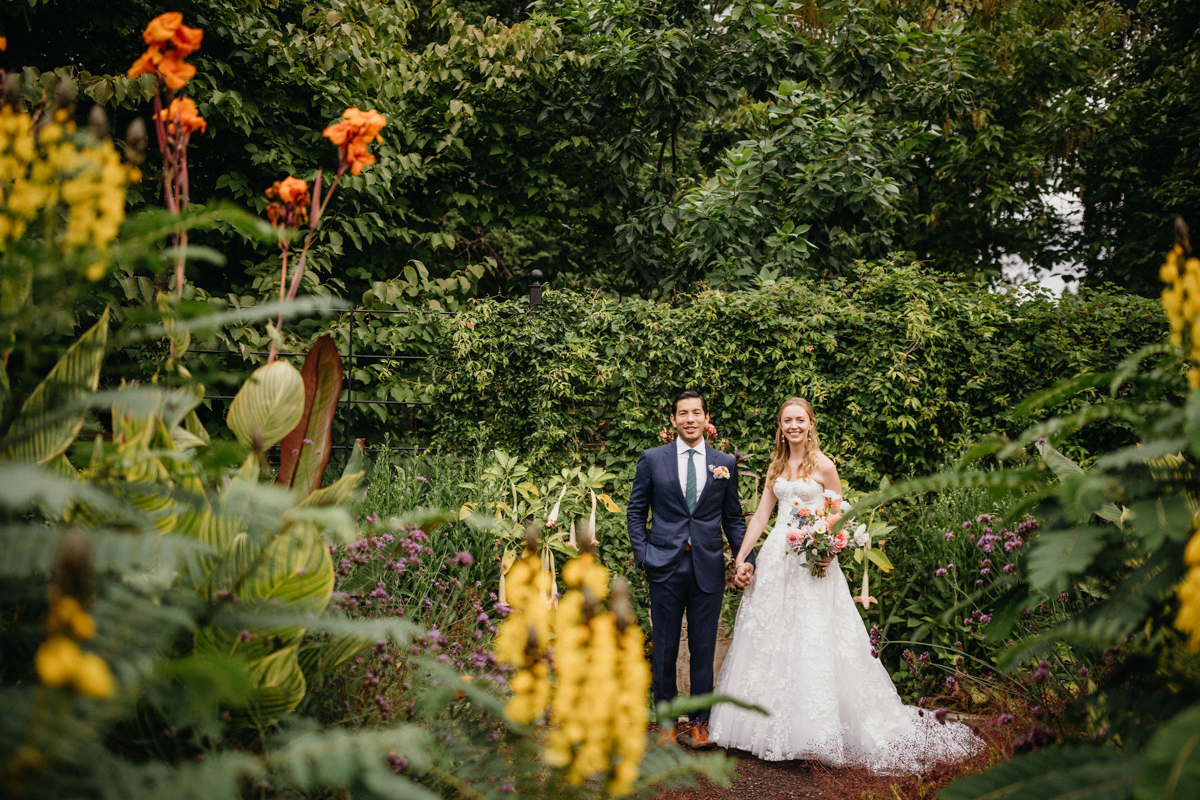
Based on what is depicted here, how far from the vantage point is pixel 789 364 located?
542cm

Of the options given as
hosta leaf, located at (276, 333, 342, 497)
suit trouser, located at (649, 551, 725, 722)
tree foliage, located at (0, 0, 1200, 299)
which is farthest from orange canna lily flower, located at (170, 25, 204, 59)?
tree foliage, located at (0, 0, 1200, 299)

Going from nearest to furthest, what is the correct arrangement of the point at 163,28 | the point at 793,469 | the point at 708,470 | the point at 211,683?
the point at 211,683 < the point at 163,28 < the point at 708,470 < the point at 793,469

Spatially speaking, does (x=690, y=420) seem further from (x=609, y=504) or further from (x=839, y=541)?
(x=839, y=541)

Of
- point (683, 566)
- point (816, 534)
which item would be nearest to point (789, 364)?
point (816, 534)

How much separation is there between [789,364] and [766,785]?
9.58 feet

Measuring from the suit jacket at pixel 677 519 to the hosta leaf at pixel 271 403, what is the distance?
2.69 meters

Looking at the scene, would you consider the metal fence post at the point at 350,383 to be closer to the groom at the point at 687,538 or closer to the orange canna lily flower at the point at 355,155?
the groom at the point at 687,538

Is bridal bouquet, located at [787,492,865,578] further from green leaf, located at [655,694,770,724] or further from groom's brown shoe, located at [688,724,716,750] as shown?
green leaf, located at [655,694,770,724]

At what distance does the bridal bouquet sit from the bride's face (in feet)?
1.30

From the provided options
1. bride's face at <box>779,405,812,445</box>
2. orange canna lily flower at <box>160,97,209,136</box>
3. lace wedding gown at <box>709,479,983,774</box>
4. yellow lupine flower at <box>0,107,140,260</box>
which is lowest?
lace wedding gown at <box>709,479,983,774</box>

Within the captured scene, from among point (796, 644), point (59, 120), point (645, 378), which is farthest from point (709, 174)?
point (59, 120)

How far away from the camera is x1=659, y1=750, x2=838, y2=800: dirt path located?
136 inches

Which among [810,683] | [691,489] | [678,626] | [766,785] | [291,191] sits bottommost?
[766,785]

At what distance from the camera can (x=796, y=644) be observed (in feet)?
13.3
